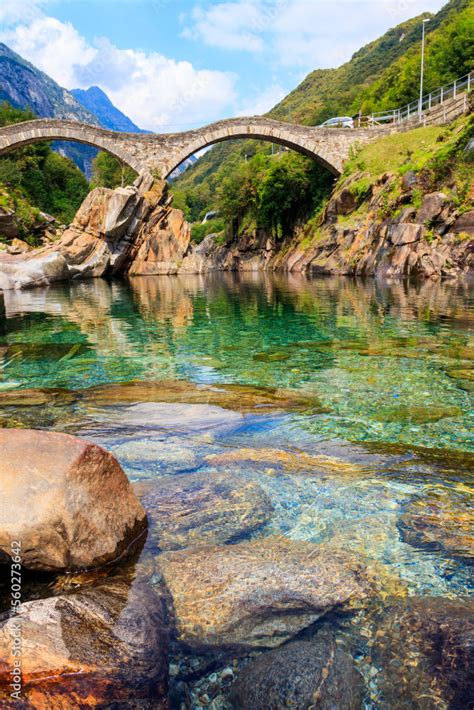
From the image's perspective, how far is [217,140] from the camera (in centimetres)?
3862

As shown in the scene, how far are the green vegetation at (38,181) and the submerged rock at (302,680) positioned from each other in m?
40.5

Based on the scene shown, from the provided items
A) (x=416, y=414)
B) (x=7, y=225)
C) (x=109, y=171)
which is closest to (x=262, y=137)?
(x=7, y=225)

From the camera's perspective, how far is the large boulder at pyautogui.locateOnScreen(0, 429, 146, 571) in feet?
7.92

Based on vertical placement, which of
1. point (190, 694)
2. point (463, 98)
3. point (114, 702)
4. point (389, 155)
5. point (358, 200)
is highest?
point (463, 98)

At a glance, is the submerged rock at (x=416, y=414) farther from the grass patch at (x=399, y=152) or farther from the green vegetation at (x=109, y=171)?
the green vegetation at (x=109, y=171)

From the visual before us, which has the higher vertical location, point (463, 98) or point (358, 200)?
point (463, 98)

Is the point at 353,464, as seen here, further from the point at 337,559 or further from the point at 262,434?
the point at 337,559

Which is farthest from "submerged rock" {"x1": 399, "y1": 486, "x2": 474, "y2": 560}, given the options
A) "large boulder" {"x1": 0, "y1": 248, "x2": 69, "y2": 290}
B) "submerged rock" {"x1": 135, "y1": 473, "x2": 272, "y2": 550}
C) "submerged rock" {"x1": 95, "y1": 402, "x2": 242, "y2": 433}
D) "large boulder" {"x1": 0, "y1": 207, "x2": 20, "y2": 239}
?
"large boulder" {"x1": 0, "y1": 207, "x2": 20, "y2": 239}

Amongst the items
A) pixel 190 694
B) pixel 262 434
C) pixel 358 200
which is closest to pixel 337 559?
pixel 190 694

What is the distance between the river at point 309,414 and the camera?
9.66ft

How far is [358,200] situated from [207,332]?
24264 millimetres

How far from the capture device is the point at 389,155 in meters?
34.0

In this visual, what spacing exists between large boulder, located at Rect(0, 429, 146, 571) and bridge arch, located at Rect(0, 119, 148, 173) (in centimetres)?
3801

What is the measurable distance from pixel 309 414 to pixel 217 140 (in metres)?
37.5
